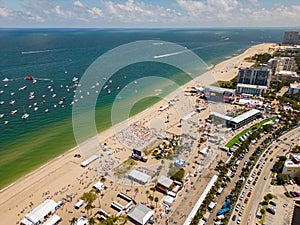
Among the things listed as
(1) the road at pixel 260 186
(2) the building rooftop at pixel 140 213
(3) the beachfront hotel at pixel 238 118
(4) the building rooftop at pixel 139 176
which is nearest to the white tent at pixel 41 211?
(2) the building rooftop at pixel 140 213

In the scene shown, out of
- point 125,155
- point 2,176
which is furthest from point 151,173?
point 2,176

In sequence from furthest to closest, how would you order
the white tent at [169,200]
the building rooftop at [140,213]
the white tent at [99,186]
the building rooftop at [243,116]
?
the building rooftop at [243,116], the white tent at [99,186], the white tent at [169,200], the building rooftop at [140,213]

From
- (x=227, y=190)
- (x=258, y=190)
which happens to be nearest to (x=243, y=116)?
(x=258, y=190)

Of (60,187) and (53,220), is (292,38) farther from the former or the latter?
(53,220)

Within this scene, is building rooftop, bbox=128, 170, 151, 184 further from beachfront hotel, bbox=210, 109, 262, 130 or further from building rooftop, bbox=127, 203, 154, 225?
beachfront hotel, bbox=210, 109, 262, 130

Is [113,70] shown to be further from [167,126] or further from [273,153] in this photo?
[273,153]

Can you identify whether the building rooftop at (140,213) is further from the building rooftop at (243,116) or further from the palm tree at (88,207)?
the building rooftop at (243,116)
